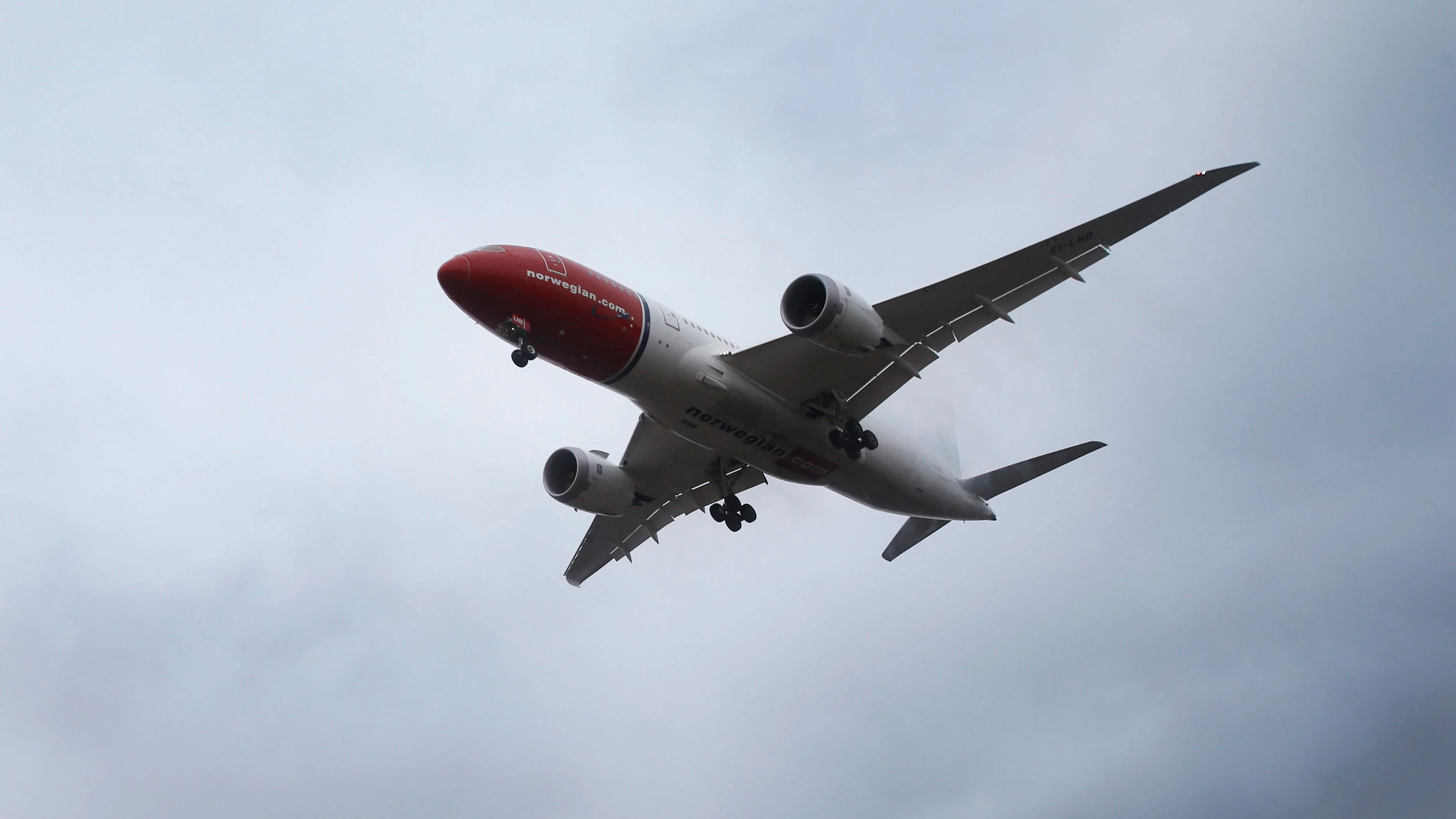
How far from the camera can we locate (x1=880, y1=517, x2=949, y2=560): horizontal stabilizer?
36.8 meters

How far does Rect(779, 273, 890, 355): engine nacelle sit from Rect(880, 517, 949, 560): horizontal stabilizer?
12.8 metres

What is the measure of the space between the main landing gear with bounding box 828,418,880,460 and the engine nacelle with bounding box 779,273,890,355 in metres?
3.25

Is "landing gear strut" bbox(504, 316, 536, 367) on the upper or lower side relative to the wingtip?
upper

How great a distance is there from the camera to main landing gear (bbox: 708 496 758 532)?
3139cm

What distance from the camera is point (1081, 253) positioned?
→ 1019 inches

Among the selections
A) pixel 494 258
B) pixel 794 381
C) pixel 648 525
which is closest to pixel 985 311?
pixel 794 381

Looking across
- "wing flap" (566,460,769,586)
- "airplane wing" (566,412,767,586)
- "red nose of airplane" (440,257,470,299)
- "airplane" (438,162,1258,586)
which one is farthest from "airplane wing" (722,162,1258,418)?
"red nose of airplane" (440,257,470,299)

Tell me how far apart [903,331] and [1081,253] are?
4425 millimetres

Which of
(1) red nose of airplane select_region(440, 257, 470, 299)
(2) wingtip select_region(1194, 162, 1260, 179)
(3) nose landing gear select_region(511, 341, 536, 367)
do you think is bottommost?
(2) wingtip select_region(1194, 162, 1260, 179)

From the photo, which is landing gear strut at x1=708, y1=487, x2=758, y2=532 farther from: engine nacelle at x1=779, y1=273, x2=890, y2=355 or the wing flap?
engine nacelle at x1=779, y1=273, x2=890, y2=355

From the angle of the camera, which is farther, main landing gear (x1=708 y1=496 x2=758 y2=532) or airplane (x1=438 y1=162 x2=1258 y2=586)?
main landing gear (x1=708 y1=496 x2=758 y2=532)

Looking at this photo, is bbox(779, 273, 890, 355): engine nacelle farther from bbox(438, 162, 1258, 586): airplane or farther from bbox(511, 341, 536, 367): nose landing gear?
bbox(511, 341, 536, 367): nose landing gear

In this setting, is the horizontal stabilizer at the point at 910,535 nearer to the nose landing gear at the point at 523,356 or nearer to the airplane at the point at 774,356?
the airplane at the point at 774,356

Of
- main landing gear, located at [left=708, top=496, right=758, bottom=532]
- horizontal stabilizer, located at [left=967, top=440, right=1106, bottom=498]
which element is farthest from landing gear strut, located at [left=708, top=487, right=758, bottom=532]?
horizontal stabilizer, located at [left=967, top=440, right=1106, bottom=498]
